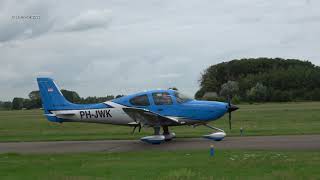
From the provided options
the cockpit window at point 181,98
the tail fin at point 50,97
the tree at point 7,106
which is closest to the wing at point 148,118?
the cockpit window at point 181,98

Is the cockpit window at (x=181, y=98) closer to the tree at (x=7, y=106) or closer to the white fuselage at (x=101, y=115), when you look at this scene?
the white fuselage at (x=101, y=115)

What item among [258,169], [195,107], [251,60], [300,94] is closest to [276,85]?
[300,94]

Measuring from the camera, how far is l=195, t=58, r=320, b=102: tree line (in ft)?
371

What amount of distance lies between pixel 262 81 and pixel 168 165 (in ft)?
378

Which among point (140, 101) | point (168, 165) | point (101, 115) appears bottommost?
point (168, 165)

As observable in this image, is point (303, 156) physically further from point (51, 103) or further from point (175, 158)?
point (51, 103)

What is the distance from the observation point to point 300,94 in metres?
117

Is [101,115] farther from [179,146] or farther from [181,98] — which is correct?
[179,146]

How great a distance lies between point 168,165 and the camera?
47.7ft

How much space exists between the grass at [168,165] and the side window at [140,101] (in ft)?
17.1

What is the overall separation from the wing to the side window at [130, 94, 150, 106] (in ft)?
3.38

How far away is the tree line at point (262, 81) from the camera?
11312 centimetres

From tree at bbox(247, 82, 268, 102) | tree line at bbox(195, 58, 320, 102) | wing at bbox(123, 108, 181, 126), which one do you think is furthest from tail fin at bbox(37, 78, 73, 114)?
tree at bbox(247, 82, 268, 102)

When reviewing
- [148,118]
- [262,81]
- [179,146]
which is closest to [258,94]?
[262,81]
